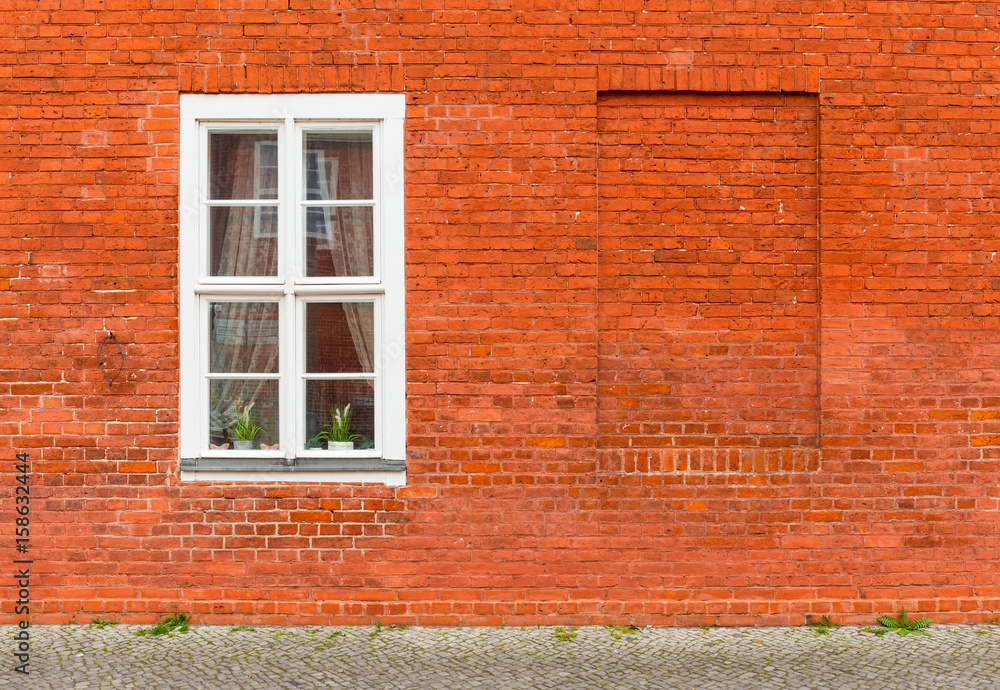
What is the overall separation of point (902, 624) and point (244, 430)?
4.40m

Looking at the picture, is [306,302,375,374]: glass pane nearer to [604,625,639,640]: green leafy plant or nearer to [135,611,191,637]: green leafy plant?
[135,611,191,637]: green leafy plant

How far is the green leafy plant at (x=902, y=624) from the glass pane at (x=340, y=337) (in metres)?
3.63

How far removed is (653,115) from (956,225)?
2074 millimetres

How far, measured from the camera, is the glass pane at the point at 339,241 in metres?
5.34

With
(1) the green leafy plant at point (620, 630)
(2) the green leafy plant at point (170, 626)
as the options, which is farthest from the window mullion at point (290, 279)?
(1) the green leafy plant at point (620, 630)

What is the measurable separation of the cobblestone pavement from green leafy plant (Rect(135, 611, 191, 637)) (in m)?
0.07

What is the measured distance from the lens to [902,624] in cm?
520

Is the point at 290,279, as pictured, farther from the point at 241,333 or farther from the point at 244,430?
the point at 244,430

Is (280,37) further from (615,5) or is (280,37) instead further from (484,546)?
(484,546)

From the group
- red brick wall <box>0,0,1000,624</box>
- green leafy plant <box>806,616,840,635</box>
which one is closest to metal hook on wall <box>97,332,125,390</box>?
red brick wall <box>0,0,1000,624</box>

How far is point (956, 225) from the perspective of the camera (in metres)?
5.27

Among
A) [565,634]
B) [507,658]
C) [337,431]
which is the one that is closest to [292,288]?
[337,431]

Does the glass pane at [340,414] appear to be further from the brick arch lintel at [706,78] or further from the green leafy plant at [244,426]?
the brick arch lintel at [706,78]

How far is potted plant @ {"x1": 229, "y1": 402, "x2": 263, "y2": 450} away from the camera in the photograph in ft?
17.5
